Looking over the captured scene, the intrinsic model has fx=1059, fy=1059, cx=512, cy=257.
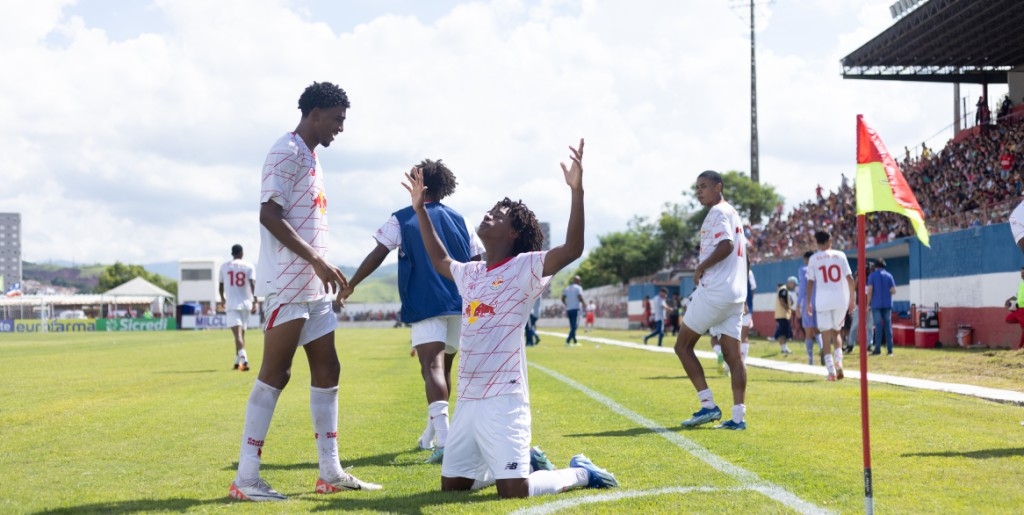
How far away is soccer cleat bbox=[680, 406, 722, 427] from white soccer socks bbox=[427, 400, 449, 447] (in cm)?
250

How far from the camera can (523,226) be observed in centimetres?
570

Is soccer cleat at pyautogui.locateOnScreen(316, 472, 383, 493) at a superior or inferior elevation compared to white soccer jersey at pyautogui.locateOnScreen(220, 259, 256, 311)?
inferior

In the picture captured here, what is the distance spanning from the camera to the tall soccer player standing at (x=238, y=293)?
1745cm

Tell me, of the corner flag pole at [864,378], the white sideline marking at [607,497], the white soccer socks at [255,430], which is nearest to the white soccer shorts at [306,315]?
the white soccer socks at [255,430]

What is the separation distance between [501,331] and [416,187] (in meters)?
1.10

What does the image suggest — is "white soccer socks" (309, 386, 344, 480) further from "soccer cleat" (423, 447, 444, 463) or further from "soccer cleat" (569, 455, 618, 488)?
"soccer cleat" (569, 455, 618, 488)

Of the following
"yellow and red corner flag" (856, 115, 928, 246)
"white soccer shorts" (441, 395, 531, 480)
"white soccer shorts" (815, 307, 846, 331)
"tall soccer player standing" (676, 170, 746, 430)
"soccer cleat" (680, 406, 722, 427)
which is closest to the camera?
"yellow and red corner flag" (856, 115, 928, 246)

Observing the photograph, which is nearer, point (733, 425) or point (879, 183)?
point (879, 183)

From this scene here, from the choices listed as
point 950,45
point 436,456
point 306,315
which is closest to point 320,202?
point 306,315

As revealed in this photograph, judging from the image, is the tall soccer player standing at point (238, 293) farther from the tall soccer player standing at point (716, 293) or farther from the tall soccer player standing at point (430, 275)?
the tall soccer player standing at point (430, 275)

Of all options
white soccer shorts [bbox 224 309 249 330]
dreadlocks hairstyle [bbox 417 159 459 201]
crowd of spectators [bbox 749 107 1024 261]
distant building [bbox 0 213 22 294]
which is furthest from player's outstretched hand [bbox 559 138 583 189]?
distant building [bbox 0 213 22 294]

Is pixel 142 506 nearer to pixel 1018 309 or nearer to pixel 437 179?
pixel 437 179

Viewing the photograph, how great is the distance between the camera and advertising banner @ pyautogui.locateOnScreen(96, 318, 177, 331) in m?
65.4

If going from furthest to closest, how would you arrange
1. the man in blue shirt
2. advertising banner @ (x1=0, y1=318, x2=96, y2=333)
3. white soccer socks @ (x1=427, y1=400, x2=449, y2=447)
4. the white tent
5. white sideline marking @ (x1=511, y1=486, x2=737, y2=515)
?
the white tent < advertising banner @ (x1=0, y1=318, x2=96, y2=333) < the man in blue shirt < white soccer socks @ (x1=427, y1=400, x2=449, y2=447) < white sideline marking @ (x1=511, y1=486, x2=737, y2=515)
